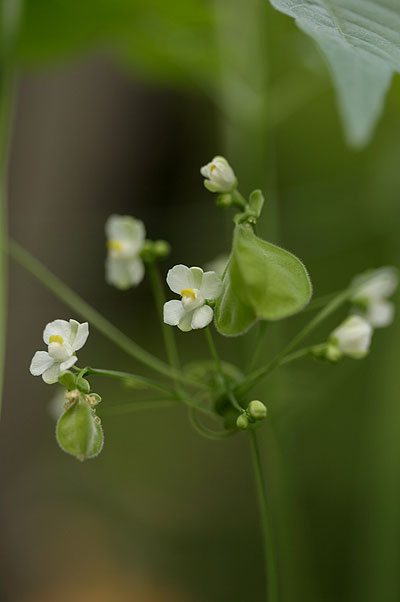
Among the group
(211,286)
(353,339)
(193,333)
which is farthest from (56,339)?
(193,333)

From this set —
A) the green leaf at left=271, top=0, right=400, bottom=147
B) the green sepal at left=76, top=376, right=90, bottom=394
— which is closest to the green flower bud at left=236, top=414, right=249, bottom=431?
the green sepal at left=76, top=376, right=90, bottom=394

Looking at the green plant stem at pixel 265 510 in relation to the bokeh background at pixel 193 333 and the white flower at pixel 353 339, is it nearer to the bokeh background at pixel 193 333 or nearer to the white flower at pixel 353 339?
the white flower at pixel 353 339

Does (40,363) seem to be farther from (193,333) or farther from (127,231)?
(193,333)

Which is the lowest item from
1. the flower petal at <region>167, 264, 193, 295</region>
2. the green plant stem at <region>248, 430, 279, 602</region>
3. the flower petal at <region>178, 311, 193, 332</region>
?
the green plant stem at <region>248, 430, 279, 602</region>

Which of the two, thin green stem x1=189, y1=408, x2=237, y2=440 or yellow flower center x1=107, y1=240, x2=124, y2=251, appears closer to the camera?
thin green stem x1=189, y1=408, x2=237, y2=440

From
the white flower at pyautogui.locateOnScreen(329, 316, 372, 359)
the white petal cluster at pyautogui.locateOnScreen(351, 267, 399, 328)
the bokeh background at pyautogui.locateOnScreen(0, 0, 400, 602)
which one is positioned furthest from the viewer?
the bokeh background at pyautogui.locateOnScreen(0, 0, 400, 602)

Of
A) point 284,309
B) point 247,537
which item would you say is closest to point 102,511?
point 247,537

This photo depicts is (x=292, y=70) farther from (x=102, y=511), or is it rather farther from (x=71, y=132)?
(x=102, y=511)

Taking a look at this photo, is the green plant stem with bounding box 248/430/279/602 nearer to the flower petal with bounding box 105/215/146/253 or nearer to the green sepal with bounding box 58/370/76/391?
the green sepal with bounding box 58/370/76/391
